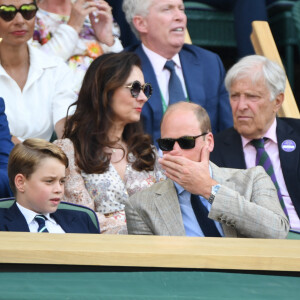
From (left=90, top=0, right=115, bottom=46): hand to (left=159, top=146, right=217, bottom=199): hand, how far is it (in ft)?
6.22

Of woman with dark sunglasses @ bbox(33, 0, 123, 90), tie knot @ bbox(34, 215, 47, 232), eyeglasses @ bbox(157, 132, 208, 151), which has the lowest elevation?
tie knot @ bbox(34, 215, 47, 232)

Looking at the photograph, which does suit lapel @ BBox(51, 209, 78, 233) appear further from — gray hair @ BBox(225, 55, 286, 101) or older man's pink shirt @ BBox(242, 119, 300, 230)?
gray hair @ BBox(225, 55, 286, 101)

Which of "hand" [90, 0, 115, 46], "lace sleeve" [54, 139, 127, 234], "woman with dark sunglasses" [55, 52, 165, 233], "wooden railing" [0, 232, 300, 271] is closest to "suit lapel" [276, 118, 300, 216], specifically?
"woman with dark sunglasses" [55, 52, 165, 233]

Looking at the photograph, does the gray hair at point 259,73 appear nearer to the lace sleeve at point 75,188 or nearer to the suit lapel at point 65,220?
the lace sleeve at point 75,188

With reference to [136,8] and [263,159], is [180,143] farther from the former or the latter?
[136,8]

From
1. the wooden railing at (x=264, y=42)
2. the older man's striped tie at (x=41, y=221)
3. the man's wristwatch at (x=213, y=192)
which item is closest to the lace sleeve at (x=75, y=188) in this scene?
the older man's striped tie at (x=41, y=221)

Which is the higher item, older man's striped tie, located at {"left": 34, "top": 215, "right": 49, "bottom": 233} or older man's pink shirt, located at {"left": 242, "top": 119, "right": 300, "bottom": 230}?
older man's striped tie, located at {"left": 34, "top": 215, "right": 49, "bottom": 233}

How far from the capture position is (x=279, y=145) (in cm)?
347

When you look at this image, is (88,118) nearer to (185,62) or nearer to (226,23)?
(185,62)

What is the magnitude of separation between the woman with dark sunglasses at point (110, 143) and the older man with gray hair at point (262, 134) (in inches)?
14.6

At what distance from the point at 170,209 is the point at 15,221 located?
52cm

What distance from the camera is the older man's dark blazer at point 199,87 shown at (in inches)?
155

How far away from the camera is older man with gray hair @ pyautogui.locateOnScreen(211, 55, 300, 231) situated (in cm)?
338

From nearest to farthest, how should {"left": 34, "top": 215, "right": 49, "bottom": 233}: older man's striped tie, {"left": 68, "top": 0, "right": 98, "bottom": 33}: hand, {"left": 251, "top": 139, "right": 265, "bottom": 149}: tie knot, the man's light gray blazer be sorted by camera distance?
the man's light gray blazer < {"left": 34, "top": 215, "right": 49, "bottom": 233}: older man's striped tie < {"left": 251, "top": 139, "right": 265, "bottom": 149}: tie knot < {"left": 68, "top": 0, "right": 98, "bottom": 33}: hand
